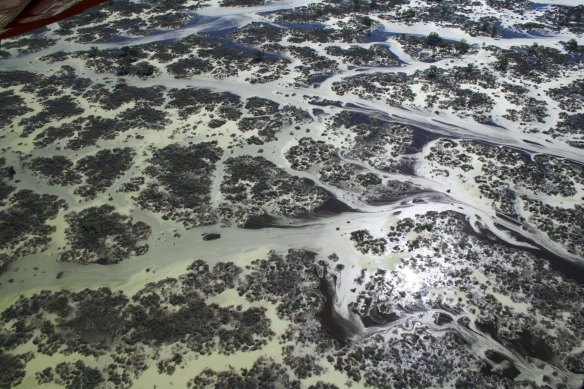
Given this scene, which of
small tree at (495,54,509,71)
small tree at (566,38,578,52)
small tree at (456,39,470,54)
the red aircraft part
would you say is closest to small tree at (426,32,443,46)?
small tree at (456,39,470,54)

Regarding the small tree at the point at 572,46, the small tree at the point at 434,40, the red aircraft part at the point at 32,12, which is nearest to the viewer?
the red aircraft part at the point at 32,12

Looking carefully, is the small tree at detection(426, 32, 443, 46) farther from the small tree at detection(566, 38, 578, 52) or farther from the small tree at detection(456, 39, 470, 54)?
the small tree at detection(566, 38, 578, 52)

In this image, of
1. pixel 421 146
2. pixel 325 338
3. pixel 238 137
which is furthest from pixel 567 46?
pixel 325 338

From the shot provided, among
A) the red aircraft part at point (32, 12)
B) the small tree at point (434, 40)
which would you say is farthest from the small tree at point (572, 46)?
the red aircraft part at point (32, 12)

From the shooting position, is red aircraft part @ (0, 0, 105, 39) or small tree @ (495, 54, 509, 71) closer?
red aircraft part @ (0, 0, 105, 39)

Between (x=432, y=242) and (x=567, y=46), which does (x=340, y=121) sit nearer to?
(x=432, y=242)

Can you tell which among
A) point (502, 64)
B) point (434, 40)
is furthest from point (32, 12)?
point (434, 40)

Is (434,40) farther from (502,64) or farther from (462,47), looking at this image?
(502,64)

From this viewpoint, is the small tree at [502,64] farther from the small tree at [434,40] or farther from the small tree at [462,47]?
the small tree at [434,40]
